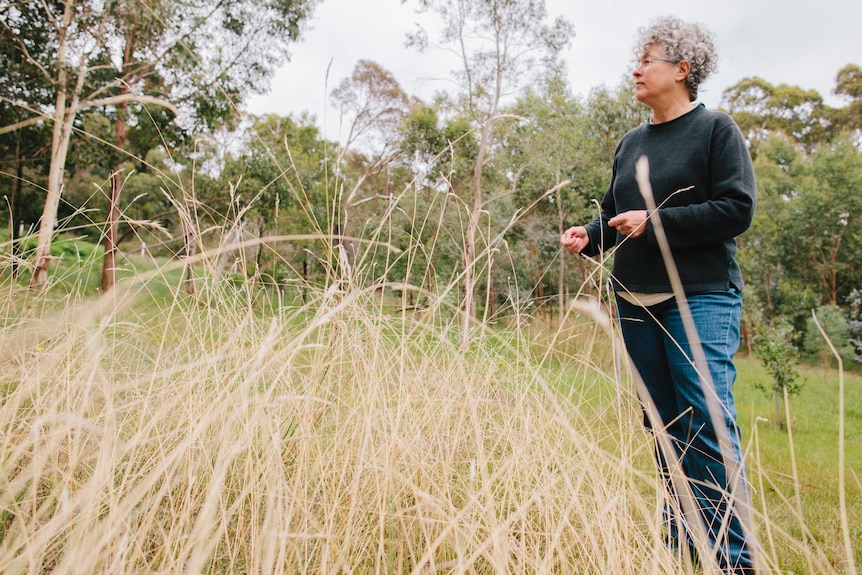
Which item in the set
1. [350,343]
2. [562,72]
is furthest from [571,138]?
[350,343]

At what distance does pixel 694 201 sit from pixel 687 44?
0.46 m

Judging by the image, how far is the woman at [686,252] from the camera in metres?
1.35

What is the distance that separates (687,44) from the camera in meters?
1.52

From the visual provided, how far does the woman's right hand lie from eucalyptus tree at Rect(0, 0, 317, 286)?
24.0 ft

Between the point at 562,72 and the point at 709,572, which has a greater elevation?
the point at 562,72

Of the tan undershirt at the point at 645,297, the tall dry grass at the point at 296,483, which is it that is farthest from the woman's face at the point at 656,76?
the tall dry grass at the point at 296,483

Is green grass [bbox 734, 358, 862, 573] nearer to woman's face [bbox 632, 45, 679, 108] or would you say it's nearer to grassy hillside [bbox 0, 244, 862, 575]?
grassy hillside [bbox 0, 244, 862, 575]

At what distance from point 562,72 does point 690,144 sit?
14.5 meters

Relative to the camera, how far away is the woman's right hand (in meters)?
1.62

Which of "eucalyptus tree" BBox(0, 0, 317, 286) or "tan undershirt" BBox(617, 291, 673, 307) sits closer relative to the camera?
"tan undershirt" BBox(617, 291, 673, 307)

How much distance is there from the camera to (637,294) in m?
1.54

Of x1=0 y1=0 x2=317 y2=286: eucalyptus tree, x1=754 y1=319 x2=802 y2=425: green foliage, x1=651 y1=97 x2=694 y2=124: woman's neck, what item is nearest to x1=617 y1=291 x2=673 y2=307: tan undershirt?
x1=651 y1=97 x2=694 y2=124: woman's neck

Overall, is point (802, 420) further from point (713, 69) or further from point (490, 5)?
point (490, 5)

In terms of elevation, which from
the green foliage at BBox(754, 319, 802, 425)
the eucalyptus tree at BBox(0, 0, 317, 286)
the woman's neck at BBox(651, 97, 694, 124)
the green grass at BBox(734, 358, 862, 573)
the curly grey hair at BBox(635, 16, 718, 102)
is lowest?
the green grass at BBox(734, 358, 862, 573)
